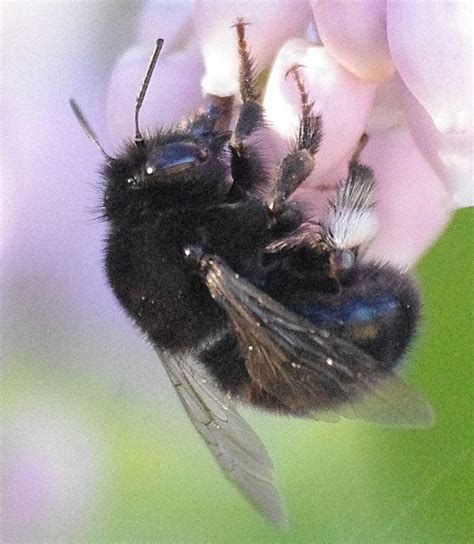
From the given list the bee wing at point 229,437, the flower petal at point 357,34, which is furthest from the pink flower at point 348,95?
the bee wing at point 229,437

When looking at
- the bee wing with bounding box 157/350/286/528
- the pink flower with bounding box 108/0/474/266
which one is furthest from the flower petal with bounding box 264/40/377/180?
the bee wing with bounding box 157/350/286/528

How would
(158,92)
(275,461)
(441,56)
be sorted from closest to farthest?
(441,56)
(158,92)
(275,461)

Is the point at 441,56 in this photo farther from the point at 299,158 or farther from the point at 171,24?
the point at 171,24

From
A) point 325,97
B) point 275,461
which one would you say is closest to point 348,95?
point 325,97

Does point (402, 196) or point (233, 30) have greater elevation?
point (233, 30)

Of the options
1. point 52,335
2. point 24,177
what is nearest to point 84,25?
point 24,177

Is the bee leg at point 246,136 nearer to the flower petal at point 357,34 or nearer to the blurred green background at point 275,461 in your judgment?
the flower petal at point 357,34

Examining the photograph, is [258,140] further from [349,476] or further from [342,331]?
[349,476]

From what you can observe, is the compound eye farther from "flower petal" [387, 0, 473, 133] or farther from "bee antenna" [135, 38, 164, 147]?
"flower petal" [387, 0, 473, 133]
